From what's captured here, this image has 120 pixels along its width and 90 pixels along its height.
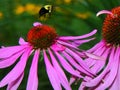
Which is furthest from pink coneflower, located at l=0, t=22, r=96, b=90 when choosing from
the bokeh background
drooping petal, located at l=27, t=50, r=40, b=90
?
the bokeh background

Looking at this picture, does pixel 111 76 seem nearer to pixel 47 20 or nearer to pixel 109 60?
pixel 109 60

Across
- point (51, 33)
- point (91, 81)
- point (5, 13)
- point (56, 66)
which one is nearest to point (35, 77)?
point (56, 66)

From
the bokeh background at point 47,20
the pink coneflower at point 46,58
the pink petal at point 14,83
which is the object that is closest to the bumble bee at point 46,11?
the pink coneflower at point 46,58

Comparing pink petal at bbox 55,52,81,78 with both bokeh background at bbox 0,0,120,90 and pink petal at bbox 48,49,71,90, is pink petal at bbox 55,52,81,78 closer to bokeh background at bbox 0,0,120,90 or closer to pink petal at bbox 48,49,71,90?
pink petal at bbox 48,49,71,90

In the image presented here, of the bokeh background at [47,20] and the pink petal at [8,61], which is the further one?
the bokeh background at [47,20]

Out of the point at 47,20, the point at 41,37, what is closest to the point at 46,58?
the point at 41,37

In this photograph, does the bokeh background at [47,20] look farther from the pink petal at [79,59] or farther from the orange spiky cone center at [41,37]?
the pink petal at [79,59]
